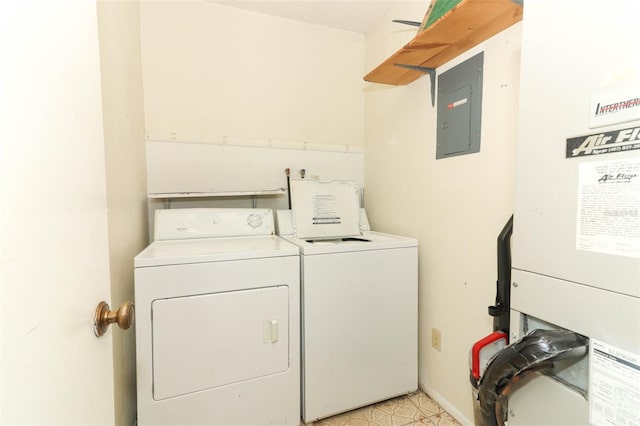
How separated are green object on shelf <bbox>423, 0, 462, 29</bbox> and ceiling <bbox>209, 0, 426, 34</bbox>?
758 millimetres

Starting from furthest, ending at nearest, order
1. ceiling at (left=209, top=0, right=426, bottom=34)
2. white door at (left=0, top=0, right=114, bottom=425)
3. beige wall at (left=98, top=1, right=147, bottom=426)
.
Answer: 1. ceiling at (left=209, top=0, right=426, bottom=34)
2. beige wall at (left=98, top=1, right=147, bottom=426)
3. white door at (left=0, top=0, right=114, bottom=425)

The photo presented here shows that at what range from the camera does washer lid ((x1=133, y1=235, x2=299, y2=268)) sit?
1315 mm

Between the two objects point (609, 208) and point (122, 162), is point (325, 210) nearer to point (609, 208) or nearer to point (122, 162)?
point (122, 162)

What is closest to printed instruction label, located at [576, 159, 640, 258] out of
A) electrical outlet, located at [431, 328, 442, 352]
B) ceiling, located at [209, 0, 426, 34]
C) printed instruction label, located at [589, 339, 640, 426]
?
printed instruction label, located at [589, 339, 640, 426]

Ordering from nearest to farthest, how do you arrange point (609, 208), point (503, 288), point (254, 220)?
point (609, 208) → point (503, 288) → point (254, 220)

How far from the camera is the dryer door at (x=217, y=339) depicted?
4.31ft

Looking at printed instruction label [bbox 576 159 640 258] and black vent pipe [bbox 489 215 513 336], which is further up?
printed instruction label [bbox 576 159 640 258]

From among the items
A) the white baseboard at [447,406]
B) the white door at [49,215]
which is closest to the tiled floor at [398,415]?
the white baseboard at [447,406]

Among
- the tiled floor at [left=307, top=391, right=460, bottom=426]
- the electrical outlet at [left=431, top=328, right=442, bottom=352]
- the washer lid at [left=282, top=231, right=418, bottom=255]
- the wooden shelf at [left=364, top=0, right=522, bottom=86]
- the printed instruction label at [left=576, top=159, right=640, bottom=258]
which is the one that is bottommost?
the tiled floor at [left=307, top=391, right=460, bottom=426]

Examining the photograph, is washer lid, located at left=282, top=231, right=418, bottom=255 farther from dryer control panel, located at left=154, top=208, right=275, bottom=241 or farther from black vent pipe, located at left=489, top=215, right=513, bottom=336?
black vent pipe, located at left=489, top=215, right=513, bottom=336

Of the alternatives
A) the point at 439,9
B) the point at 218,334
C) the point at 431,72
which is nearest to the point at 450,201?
the point at 431,72

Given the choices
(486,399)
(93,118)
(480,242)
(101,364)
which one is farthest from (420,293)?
(93,118)

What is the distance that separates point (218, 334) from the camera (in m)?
1.38

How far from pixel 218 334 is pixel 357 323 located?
2.41 ft
